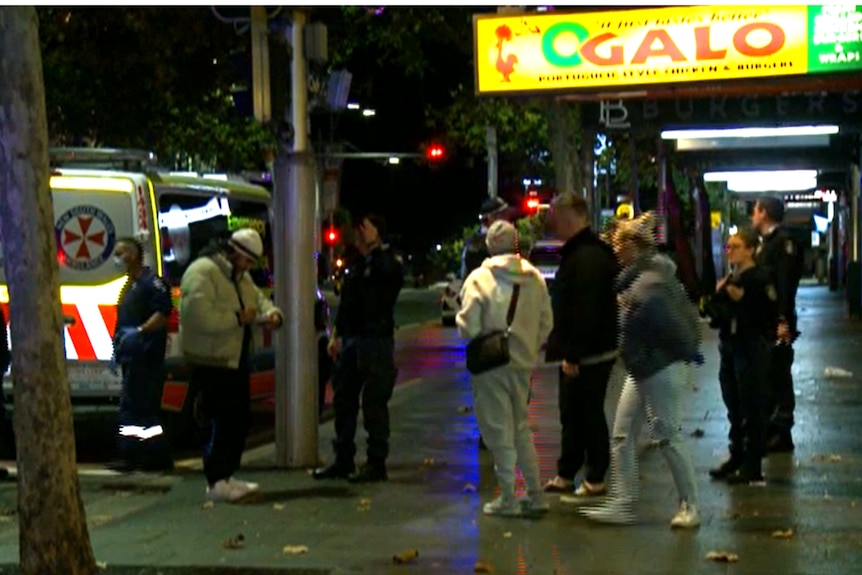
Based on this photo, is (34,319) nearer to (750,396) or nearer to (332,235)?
(750,396)

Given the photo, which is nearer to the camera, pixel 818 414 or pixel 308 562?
Result: pixel 308 562

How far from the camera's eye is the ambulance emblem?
11.8 m

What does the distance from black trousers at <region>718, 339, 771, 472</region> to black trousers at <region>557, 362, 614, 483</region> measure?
946 mm

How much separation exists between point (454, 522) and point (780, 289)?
3.32m

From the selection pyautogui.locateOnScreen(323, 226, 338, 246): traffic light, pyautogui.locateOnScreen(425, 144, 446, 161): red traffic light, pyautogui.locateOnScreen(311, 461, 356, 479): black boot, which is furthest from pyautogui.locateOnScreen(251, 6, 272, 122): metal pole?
pyautogui.locateOnScreen(425, 144, 446, 161): red traffic light

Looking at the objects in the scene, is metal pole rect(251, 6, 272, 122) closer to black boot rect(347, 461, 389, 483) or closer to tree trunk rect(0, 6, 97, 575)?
black boot rect(347, 461, 389, 483)

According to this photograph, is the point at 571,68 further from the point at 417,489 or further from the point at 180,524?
the point at 180,524

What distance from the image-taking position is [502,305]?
28.6 feet

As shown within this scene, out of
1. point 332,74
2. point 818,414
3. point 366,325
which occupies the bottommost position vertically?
point 818,414

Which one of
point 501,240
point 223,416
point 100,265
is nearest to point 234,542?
point 223,416

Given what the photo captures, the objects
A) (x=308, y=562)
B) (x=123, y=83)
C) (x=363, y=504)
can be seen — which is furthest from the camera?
(x=123, y=83)

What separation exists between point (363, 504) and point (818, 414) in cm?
570

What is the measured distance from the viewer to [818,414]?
13508 millimetres

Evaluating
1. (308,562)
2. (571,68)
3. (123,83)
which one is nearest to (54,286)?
(308,562)
